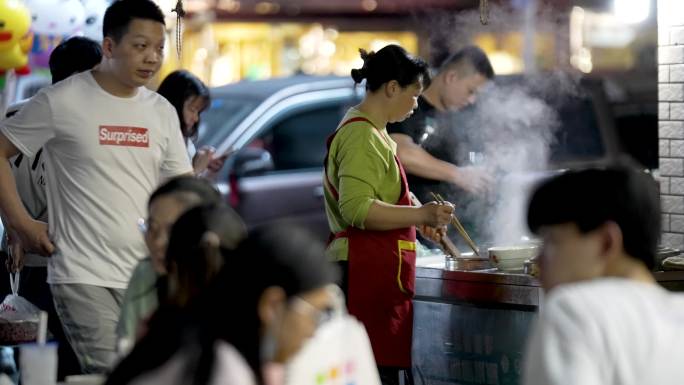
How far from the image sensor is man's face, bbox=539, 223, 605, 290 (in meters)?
2.86

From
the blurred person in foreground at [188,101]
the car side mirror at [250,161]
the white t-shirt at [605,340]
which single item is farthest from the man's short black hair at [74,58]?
the car side mirror at [250,161]

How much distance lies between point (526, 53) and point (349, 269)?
1486cm

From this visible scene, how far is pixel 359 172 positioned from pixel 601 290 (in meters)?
2.77

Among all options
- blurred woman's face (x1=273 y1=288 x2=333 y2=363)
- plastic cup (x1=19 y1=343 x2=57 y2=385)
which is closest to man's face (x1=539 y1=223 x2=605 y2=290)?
blurred woman's face (x1=273 y1=288 x2=333 y2=363)

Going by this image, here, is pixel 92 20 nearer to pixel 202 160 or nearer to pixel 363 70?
pixel 202 160

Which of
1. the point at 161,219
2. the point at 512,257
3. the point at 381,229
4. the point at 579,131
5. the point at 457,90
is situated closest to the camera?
the point at 161,219

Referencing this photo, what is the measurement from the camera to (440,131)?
23.0ft

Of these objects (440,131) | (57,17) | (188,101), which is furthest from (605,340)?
(57,17)

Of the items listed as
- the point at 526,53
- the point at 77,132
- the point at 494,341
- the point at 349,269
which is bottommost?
the point at 494,341

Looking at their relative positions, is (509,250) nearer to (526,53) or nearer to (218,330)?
(218,330)

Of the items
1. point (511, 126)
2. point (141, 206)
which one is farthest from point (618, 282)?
point (511, 126)

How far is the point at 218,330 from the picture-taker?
8.98 ft

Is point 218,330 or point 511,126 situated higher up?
point 511,126

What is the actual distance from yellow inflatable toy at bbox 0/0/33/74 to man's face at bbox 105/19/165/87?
7.23ft
